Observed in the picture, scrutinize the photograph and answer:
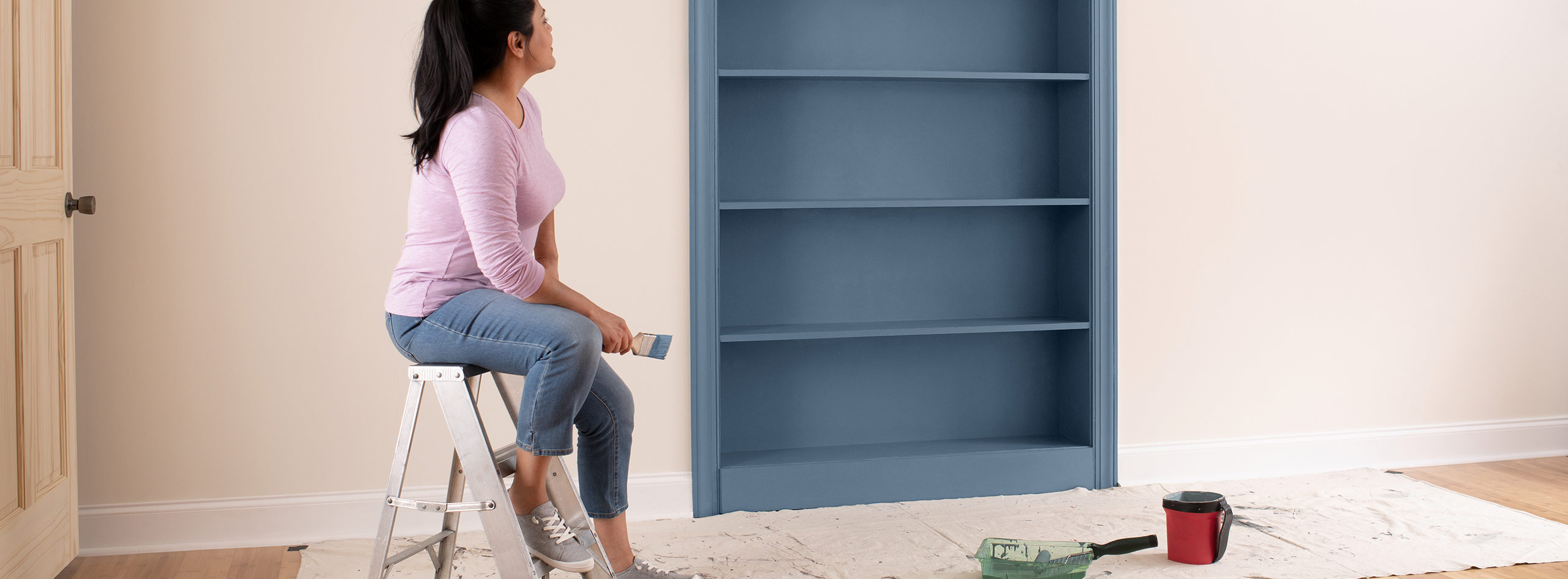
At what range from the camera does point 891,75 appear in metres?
2.68

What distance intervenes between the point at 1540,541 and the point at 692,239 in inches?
86.4

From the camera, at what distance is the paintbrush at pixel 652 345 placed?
1568 millimetres

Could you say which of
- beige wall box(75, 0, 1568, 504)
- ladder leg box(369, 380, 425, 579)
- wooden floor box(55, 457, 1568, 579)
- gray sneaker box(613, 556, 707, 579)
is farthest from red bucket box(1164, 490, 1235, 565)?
ladder leg box(369, 380, 425, 579)

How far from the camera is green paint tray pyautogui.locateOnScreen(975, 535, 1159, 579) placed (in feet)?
6.69

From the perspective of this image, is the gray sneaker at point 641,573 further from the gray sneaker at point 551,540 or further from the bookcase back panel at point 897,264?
the bookcase back panel at point 897,264

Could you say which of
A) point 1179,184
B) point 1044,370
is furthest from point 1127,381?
point 1179,184

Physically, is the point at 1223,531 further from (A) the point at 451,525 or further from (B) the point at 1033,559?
(A) the point at 451,525

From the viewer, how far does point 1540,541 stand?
2373 mm

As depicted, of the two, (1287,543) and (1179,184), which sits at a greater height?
(1179,184)

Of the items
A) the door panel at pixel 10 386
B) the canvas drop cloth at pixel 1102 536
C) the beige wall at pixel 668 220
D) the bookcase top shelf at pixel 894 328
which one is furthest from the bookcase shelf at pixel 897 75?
the door panel at pixel 10 386

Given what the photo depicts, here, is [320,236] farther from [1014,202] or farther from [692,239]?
[1014,202]

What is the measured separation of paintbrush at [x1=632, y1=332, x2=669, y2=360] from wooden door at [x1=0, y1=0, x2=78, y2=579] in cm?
127

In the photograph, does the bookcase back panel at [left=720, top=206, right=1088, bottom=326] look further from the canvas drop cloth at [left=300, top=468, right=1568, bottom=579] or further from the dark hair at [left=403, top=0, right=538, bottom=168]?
the dark hair at [left=403, top=0, right=538, bottom=168]

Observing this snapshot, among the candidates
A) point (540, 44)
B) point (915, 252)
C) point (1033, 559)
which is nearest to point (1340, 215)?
point (915, 252)
